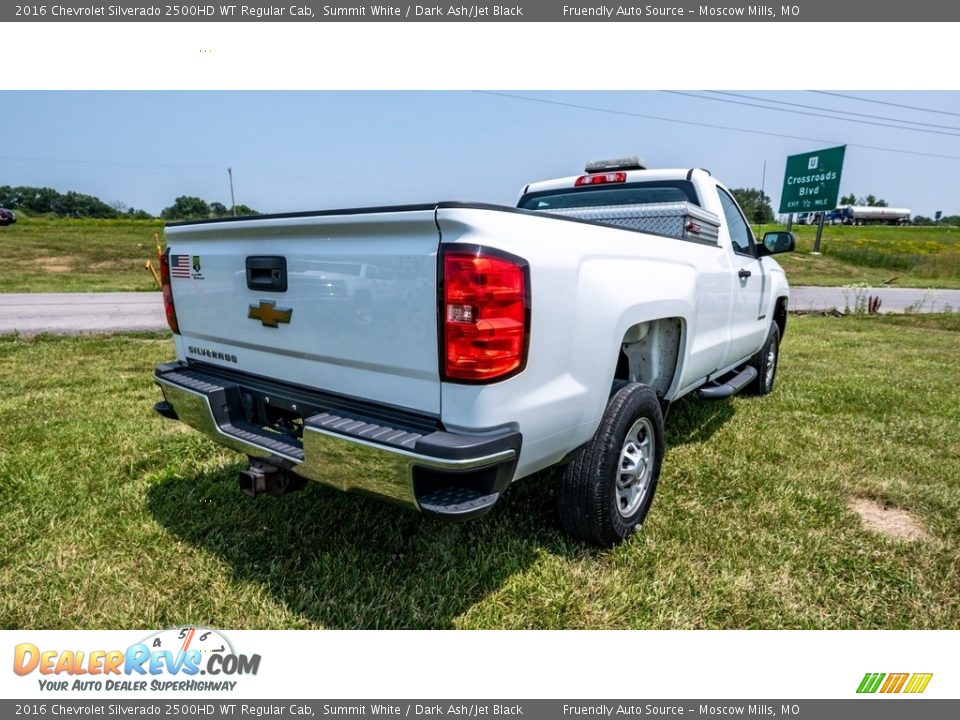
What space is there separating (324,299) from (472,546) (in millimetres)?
1439

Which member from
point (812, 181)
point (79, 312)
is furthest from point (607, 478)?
point (812, 181)

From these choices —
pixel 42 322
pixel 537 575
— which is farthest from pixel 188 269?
pixel 42 322

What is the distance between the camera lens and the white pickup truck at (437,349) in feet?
6.38

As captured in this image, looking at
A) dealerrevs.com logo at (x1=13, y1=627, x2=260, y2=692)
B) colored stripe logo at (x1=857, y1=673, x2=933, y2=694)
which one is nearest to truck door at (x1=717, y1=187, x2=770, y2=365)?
colored stripe logo at (x1=857, y1=673, x2=933, y2=694)

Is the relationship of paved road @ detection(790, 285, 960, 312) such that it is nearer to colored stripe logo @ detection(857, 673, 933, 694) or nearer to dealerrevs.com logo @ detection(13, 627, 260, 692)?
colored stripe logo @ detection(857, 673, 933, 694)

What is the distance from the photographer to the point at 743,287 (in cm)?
434

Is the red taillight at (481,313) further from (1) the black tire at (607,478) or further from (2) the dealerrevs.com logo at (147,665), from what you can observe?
(2) the dealerrevs.com logo at (147,665)

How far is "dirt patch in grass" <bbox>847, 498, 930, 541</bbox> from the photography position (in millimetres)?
3033

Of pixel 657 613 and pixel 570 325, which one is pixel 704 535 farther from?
pixel 570 325

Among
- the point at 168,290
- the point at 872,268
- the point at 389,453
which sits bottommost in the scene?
the point at 872,268

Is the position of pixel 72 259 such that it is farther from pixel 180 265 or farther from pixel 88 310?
pixel 180 265

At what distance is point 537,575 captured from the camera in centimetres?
261

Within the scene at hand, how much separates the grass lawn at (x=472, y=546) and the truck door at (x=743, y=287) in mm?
→ 761

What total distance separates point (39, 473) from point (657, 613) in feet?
12.1
